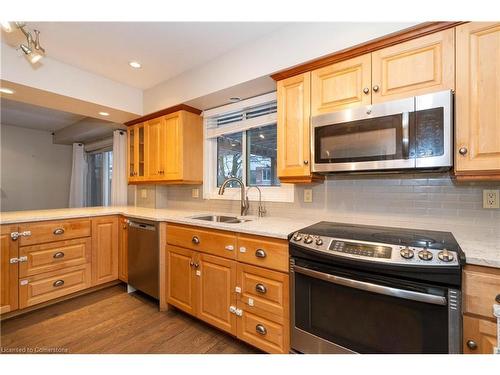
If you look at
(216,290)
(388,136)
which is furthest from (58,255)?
(388,136)

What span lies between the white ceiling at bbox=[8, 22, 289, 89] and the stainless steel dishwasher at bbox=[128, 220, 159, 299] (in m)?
1.60

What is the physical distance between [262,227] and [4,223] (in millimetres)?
2244

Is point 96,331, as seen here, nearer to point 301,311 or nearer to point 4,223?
point 4,223

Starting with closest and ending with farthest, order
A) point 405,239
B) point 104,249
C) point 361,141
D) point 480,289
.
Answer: point 480,289, point 405,239, point 361,141, point 104,249

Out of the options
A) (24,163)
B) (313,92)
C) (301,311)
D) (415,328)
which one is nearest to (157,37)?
(313,92)

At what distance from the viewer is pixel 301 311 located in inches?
54.6

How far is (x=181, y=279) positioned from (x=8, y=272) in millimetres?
1514

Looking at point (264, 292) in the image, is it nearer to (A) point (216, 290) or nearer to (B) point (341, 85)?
(A) point (216, 290)

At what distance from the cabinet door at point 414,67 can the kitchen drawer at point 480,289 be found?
0.93m

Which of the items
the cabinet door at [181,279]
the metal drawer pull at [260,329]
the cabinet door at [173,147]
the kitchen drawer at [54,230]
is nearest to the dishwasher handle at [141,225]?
the cabinet door at [181,279]

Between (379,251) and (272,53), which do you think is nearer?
(379,251)

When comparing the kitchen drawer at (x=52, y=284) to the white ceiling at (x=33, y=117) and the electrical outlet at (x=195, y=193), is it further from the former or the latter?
the white ceiling at (x=33, y=117)

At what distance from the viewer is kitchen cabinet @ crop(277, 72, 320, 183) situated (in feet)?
5.61

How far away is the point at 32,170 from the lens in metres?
4.64
